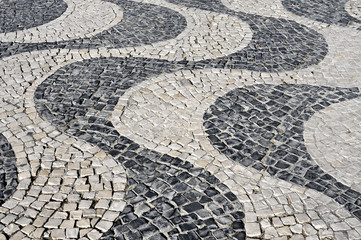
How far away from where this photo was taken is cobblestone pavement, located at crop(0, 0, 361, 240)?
229 inches

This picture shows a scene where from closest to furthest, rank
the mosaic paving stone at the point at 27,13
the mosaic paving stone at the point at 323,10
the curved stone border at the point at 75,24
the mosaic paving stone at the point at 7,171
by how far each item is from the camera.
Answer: the mosaic paving stone at the point at 7,171 < the curved stone border at the point at 75,24 < the mosaic paving stone at the point at 27,13 < the mosaic paving stone at the point at 323,10

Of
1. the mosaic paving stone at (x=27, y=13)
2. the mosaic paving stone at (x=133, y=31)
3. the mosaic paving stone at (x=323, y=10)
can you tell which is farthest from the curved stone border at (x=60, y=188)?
the mosaic paving stone at (x=323, y=10)

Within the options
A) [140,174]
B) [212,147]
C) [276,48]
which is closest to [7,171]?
[140,174]

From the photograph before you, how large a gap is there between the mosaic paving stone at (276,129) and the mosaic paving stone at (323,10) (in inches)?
136

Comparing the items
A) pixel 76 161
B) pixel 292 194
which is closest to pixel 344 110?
pixel 292 194

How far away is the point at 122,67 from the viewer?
30.1ft

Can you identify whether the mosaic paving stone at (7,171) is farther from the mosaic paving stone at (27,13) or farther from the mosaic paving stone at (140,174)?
the mosaic paving stone at (27,13)

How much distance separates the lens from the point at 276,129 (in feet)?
24.4

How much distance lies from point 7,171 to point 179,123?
8.44ft

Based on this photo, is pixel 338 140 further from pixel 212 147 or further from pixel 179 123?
pixel 179 123

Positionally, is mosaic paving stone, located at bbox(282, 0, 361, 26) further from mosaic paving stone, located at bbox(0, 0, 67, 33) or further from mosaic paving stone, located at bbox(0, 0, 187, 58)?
mosaic paving stone, located at bbox(0, 0, 67, 33)

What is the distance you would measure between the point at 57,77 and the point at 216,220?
4483 millimetres

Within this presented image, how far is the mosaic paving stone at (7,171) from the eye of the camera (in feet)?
20.2

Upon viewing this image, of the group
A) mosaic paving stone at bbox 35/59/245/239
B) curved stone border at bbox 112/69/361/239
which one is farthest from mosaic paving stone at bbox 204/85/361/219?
mosaic paving stone at bbox 35/59/245/239
